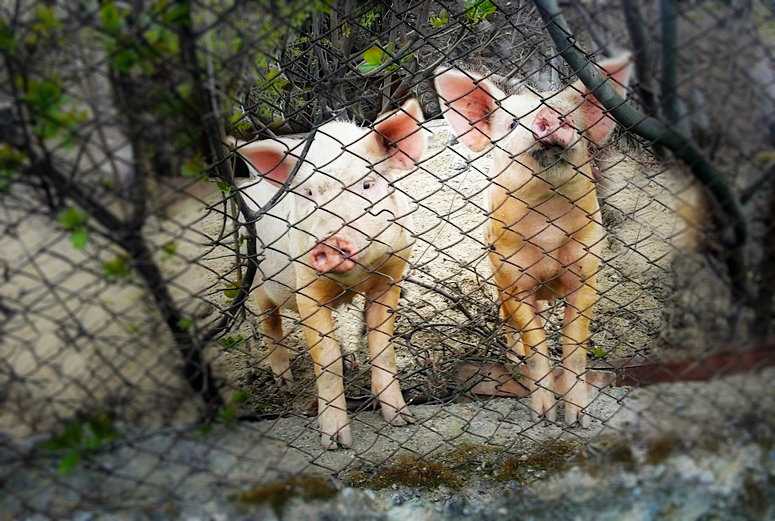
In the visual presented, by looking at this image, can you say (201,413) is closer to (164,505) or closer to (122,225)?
(164,505)

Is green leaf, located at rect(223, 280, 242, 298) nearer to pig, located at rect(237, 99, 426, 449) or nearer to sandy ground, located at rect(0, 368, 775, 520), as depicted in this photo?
pig, located at rect(237, 99, 426, 449)

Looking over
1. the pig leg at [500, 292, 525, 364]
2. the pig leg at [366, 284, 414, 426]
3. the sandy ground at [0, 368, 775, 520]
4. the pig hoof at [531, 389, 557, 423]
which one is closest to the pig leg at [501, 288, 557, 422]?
the pig hoof at [531, 389, 557, 423]

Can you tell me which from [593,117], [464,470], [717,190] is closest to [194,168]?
[464,470]

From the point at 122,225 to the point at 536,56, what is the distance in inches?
135

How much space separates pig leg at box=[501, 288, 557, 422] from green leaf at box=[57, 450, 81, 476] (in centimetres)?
196

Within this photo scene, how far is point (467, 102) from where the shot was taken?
318 centimetres

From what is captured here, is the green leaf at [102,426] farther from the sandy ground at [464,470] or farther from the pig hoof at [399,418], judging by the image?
the pig hoof at [399,418]

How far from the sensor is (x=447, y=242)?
5.24 m

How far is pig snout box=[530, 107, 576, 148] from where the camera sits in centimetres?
282

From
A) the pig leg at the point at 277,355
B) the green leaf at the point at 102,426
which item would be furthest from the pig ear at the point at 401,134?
the green leaf at the point at 102,426

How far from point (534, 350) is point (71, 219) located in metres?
2.10

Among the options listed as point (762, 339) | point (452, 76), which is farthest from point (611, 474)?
point (452, 76)

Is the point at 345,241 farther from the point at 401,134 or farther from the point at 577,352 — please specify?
the point at 577,352

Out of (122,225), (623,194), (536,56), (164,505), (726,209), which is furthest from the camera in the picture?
(623,194)
